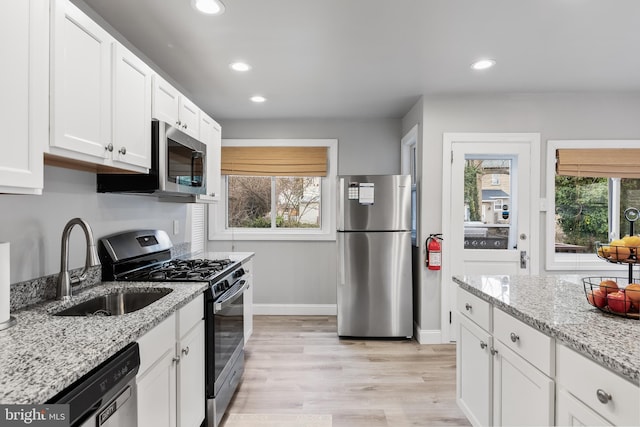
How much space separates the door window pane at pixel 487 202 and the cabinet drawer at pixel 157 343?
9.34ft

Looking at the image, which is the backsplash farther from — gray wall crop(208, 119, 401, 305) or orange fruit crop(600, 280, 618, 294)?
gray wall crop(208, 119, 401, 305)

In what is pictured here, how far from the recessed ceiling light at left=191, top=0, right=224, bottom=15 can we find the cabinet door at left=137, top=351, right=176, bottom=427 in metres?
1.79

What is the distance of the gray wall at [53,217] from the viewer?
58.9 inches

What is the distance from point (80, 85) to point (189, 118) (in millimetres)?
1183

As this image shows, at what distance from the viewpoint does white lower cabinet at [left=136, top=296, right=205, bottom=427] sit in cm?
134

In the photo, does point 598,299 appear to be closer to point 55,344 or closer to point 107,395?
point 107,395

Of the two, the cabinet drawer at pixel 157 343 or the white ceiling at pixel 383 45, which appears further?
the white ceiling at pixel 383 45

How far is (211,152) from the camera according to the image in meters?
3.14

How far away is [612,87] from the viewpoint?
326cm

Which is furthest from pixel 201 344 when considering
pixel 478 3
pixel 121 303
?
pixel 478 3

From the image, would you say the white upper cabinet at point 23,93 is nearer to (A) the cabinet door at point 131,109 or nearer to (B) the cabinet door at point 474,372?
(A) the cabinet door at point 131,109

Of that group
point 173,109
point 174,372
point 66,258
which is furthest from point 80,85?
point 174,372

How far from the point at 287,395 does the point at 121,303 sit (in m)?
1.33

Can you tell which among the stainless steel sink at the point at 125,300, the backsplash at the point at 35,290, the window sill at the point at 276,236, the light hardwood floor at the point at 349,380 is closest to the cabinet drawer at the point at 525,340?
the light hardwood floor at the point at 349,380
